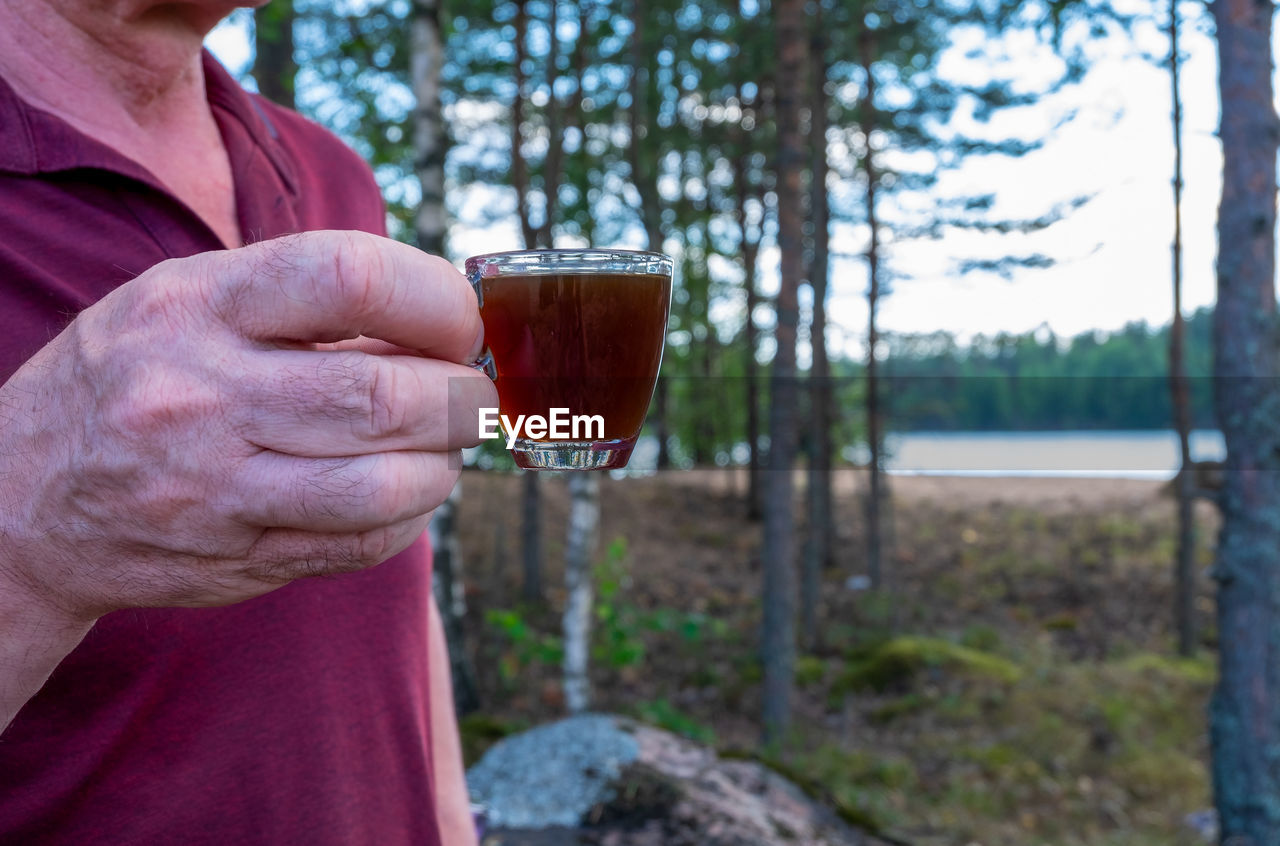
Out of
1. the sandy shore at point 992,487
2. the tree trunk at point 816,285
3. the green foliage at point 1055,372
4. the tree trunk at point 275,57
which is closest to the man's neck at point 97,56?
the green foliage at point 1055,372

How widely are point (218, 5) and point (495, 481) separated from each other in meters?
16.6

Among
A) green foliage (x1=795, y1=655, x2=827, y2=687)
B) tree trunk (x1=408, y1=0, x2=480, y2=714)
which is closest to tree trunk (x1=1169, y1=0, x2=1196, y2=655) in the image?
green foliage (x1=795, y1=655, x2=827, y2=687)

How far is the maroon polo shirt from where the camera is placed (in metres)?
1.01

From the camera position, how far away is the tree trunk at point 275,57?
7.48m

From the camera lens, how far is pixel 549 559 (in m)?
15.1

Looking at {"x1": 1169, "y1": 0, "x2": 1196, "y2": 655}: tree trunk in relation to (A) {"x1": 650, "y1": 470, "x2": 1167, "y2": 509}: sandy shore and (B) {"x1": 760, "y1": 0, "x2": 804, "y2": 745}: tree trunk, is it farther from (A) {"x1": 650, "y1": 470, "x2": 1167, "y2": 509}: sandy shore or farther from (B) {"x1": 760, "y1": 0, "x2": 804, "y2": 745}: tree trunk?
(A) {"x1": 650, "y1": 470, "x2": 1167, "y2": 509}: sandy shore

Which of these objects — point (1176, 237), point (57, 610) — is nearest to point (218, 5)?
point (57, 610)

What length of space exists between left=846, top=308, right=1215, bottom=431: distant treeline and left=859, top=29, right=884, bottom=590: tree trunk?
1.38ft

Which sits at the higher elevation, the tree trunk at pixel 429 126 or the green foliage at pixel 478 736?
the tree trunk at pixel 429 126

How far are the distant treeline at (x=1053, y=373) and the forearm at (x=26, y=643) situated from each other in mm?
4485

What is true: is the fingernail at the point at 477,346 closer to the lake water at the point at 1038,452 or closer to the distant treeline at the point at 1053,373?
the lake water at the point at 1038,452

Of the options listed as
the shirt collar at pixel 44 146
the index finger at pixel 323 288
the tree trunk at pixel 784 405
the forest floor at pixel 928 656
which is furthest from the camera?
the tree trunk at pixel 784 405

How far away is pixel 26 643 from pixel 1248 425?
6035 mm

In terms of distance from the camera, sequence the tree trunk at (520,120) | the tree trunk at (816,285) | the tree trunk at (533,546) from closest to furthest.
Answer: the tree trunk at (520,120) → the tree trunk at (816,285) → the tree trunk at (533,546)
